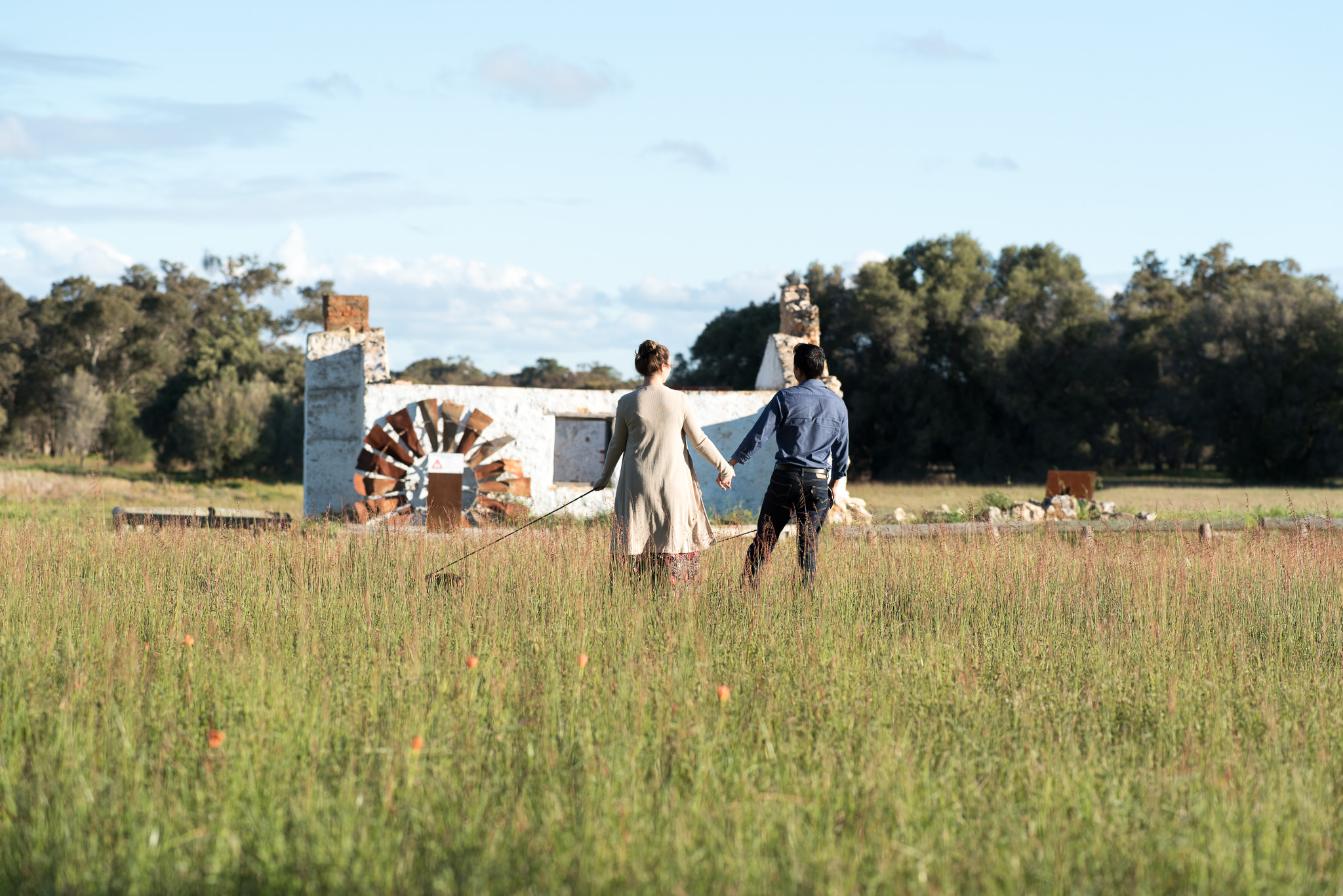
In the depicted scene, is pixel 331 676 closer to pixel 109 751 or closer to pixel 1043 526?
pixel 109 751

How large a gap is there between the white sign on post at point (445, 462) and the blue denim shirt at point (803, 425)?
9239 millimetres

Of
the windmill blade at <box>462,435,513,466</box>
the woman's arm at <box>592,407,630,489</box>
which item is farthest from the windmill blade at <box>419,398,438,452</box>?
the woman's arm at <box>592,407,630,489</box>

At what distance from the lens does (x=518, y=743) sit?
3.61 meters

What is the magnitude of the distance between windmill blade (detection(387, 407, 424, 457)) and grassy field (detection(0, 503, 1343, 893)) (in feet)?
28.6

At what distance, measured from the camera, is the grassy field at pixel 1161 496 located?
17.1 m

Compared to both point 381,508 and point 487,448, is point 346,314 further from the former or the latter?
point 381,508

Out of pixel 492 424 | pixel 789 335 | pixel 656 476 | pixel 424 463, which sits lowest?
pixel 424 463

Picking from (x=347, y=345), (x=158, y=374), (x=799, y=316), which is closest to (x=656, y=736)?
(x=347, y=345)

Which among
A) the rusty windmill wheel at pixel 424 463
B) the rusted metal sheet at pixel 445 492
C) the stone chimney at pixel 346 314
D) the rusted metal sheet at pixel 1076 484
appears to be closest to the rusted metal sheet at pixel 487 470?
the rusty windmill wheel at pixel 424 463

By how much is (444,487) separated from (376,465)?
127 cm

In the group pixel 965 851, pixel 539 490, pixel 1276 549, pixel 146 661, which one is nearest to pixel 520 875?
pixel 965 851

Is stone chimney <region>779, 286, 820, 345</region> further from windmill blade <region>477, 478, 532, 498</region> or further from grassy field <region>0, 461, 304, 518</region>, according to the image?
grassy field <region>0, 461, 304, 518</region>

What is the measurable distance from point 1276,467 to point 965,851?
36895 millimetres

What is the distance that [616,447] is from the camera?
6176mm
